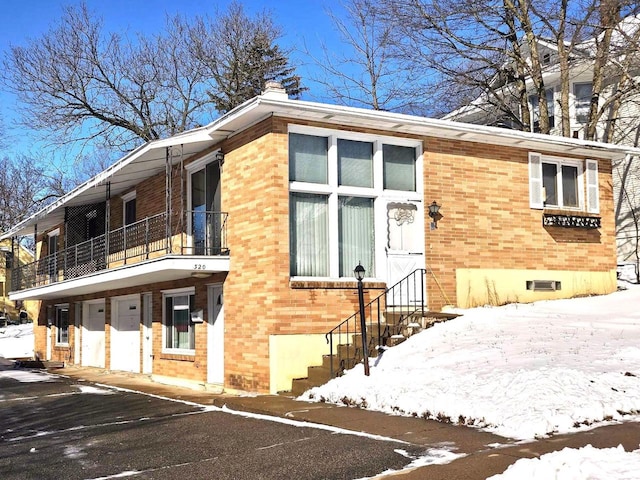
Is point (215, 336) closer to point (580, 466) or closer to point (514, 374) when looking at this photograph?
point (514, 374)

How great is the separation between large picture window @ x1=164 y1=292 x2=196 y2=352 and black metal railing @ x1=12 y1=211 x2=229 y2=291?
1.09 meters

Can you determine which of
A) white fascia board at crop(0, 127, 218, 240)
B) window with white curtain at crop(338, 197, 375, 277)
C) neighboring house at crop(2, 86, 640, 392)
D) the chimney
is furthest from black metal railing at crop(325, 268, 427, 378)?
white fascia board at crop(0, 127, 218, 240)

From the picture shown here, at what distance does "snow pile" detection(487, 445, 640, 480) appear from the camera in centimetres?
557

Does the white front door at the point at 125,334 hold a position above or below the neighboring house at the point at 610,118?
below

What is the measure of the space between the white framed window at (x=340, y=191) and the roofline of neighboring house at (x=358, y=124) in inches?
14.0

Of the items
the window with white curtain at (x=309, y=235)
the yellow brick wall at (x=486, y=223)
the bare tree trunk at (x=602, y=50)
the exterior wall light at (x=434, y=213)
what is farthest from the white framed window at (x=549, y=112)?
the window with white curtain at (x=309, y=235)

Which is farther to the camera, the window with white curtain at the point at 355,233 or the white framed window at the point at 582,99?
the white framed window at the point at 582,99

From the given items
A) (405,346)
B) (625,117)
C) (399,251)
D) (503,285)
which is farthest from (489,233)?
(625,117)

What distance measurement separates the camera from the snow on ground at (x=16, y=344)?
31328mm

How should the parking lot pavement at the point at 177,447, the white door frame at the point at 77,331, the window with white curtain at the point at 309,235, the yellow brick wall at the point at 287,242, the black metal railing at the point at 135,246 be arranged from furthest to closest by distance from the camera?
the white door frame at the point at 77,331 < the black metal railing at the point at 135,246 < the window with white curtain at the point at 309,235 < the yellow brick wall at the point at 287,242 < the parking lot pavement at the point at 177,447

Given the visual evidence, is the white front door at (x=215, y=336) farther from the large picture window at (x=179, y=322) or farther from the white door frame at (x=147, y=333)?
the white door frame at (x=147, y=333)

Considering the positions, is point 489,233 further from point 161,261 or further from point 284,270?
point 161,261

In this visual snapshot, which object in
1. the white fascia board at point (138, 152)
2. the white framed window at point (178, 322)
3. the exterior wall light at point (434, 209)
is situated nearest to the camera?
the white fascia board at point (138, 152)

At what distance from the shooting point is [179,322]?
1659 centimetres
